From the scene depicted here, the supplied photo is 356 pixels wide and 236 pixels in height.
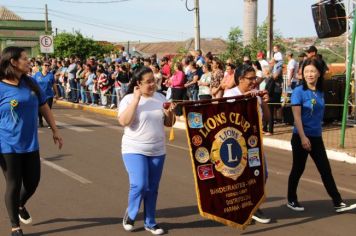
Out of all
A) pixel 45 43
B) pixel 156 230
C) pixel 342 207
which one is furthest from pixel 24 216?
pixel 45 43

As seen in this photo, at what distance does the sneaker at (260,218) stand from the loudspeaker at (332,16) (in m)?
8.72

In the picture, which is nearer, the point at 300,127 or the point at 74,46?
the point at 300,127

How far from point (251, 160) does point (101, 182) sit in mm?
3065

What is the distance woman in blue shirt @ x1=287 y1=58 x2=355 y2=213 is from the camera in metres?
6.09

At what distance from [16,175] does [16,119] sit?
1.83ft

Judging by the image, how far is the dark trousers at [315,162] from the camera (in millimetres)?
6207

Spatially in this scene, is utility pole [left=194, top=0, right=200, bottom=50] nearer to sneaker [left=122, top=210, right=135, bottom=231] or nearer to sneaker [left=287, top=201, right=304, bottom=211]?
sneaker [left=287, top=201, right=304, bottom=211]

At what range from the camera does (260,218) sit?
5.89 m

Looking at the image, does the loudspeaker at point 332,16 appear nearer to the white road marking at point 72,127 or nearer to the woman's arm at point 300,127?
the white road marking at point 72,127

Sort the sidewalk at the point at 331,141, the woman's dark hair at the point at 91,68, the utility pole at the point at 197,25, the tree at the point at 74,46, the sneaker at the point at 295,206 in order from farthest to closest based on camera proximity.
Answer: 1. the tree at the point at 74,46
2. the woman's dark hair at the point at 91,68
3. the utility pole at the point at 197,25
4. the sidewalk at the point at 331,141
5. the sneaker at the point at 295,206

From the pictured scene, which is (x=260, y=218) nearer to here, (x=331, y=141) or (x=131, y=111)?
(x=131, y=111)

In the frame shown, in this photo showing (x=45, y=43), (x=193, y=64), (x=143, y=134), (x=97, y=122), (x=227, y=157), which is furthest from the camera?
(x=45, y=43)

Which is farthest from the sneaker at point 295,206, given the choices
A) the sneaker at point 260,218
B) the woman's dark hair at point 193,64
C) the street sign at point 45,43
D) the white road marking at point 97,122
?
the street sign at point 45,43

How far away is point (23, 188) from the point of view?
5.59 metres
